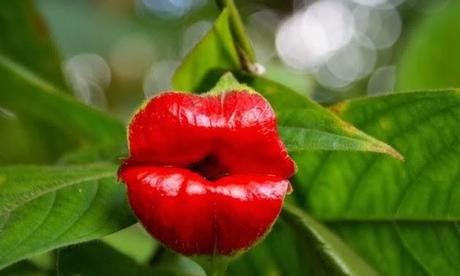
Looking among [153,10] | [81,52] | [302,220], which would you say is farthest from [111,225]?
[153,10]

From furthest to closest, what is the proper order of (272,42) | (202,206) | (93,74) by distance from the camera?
(272,42) < (93,74) < (202,206)

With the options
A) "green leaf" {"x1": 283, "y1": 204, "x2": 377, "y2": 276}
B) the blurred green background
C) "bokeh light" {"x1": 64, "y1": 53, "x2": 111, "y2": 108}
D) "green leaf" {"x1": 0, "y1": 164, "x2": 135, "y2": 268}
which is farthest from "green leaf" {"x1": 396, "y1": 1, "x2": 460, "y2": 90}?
"bokeh light" {"x1": 64, "y1": 53, "x2": 111, "y2": 108}

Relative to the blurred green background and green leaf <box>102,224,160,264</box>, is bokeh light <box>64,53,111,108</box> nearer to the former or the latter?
the blurred green background

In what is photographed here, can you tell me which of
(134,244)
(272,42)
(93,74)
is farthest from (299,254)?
(272,42)

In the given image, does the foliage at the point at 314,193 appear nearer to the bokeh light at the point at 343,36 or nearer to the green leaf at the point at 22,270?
the green leaf at the point at 22,270

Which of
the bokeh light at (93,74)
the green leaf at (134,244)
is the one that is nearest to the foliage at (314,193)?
the green leaf at (134,244)

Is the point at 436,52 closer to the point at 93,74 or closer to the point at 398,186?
the point at 398,186

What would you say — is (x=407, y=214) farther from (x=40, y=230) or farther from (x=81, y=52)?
(x=81, y=52)
